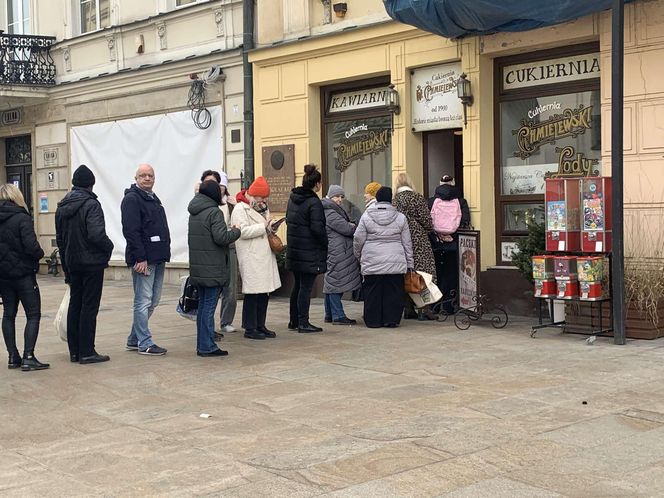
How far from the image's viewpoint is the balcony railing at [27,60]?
20.6 meters

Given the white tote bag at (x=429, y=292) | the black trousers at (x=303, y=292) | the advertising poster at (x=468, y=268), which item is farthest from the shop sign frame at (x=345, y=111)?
the black trousers at (x=303, y=292)

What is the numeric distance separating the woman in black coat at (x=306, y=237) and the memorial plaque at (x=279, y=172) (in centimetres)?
434

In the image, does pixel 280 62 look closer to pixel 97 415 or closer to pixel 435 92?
pixel 435 92

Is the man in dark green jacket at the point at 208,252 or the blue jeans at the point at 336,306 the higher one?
the man in dark green jacket at the point at 208,252

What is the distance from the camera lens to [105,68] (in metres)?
19.5

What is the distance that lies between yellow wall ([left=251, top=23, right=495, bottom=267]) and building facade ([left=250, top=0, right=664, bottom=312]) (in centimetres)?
2

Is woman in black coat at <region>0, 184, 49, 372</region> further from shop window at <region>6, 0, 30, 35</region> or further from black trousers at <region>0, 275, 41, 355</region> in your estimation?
shop window at <region>6, 0, 30, 35</region>

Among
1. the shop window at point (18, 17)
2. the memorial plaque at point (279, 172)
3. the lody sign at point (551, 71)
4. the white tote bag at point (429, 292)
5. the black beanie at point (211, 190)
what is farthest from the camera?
the shop window at point (18, 17)

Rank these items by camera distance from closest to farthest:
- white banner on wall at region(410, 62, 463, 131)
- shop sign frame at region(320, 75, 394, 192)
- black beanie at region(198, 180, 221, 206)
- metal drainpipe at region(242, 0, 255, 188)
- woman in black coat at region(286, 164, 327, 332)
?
1. black beanie at region(198, 180, 221, 206)
2. woman in black coat at region(286, 164, 327, 332)
3. white banner on wall at region(410, 62, 463, 131)
4. shop sign frame at region(320, 75, 394, 192)
5. metal drainpipe at region(242, 0, 255, 188)

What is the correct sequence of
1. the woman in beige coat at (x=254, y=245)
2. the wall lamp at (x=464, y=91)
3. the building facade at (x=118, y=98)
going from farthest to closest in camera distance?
the building facade at (x=118, y=98), the wall lamp at (x=464, y=91), the woman in beige coat at (x=254, y=245)

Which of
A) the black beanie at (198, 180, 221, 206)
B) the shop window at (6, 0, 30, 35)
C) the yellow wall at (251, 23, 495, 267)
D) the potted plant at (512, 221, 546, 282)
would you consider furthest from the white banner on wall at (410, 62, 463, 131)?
the shop window at (6, 0, 30, 35)

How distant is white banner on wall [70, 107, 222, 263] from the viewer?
1734cm

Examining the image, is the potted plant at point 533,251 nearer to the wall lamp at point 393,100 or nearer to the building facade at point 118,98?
the wall lamp at point 393,100

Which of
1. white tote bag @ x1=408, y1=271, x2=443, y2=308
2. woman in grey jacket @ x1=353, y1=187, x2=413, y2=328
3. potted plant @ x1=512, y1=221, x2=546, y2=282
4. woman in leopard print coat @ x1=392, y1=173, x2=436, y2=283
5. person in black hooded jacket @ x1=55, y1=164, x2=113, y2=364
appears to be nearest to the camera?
person in black hooded jacket @ x1=55, y1=164, x2=113, y2=364
